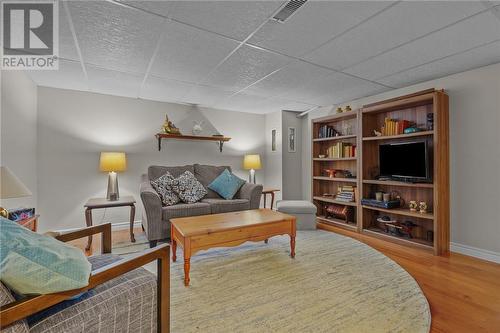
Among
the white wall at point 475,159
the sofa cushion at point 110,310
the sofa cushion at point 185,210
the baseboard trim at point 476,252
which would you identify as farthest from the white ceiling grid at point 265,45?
the baseboard trim at point 476,252

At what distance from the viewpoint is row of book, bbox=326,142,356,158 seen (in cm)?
394

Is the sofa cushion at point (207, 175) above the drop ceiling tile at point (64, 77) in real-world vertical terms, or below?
below

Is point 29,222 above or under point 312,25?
under

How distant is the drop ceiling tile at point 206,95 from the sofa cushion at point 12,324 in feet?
9.91

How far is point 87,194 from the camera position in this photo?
12.1 ft

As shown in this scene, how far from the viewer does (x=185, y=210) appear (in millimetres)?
3076

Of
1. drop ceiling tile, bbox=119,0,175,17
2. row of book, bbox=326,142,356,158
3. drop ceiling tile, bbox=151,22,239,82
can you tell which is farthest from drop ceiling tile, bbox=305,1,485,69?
row of book, bbox=326,142,356,158

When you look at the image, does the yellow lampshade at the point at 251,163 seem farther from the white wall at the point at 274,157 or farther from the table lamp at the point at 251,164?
the white wall at the point at 274,157

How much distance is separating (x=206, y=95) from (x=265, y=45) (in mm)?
1832

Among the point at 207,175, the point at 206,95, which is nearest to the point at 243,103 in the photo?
the point at 206,95

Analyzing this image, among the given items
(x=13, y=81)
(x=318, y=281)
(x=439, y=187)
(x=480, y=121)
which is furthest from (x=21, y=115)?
(x=480, y=121)

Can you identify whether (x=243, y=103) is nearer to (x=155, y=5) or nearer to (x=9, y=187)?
(x=155, y=5)

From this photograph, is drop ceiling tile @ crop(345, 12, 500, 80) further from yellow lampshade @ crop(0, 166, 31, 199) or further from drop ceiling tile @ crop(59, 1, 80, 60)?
yellow lampshade @ crop(0, 166, 31, 199)

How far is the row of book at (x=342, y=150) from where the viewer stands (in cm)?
394
